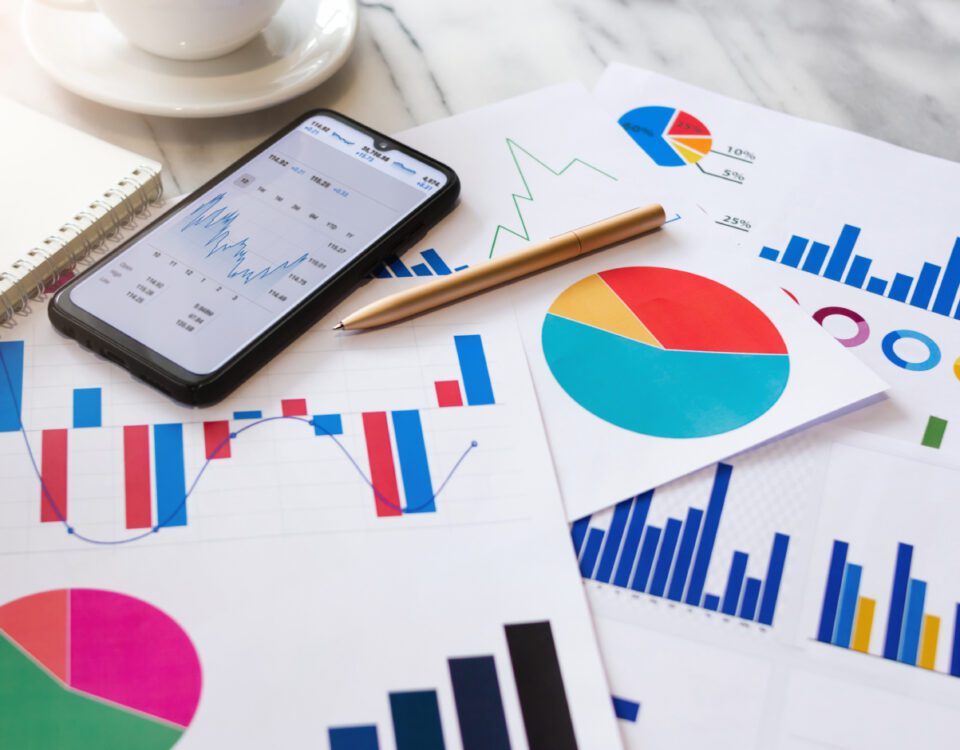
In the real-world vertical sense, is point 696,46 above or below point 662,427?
above

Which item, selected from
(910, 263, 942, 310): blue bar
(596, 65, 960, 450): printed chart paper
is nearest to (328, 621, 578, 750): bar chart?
(596, 65, 960, 450): printed chart paper

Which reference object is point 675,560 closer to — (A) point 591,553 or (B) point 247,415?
(A) point 591,553

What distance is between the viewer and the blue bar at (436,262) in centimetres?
59

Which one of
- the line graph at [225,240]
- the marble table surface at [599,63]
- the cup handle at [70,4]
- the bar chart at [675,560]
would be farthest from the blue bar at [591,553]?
the cup handle at [70,4]

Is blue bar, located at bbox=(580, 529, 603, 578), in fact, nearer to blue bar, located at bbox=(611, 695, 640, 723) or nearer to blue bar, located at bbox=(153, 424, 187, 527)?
blue bar, located at bbox=(611, 695, 640, 723)

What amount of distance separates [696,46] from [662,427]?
1.24 ft

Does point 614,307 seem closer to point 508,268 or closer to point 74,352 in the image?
point 508,268

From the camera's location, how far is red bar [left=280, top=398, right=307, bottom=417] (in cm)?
52

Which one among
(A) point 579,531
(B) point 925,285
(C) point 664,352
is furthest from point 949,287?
(A) point 579,531

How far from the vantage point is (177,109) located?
0.63 meters

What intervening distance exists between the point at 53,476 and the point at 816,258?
452 mm

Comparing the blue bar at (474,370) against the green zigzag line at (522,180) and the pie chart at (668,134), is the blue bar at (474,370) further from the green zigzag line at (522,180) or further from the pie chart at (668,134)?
the pie chart at (668,134)

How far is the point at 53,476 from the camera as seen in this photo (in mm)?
488

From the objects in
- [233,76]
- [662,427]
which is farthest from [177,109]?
[662,427]
